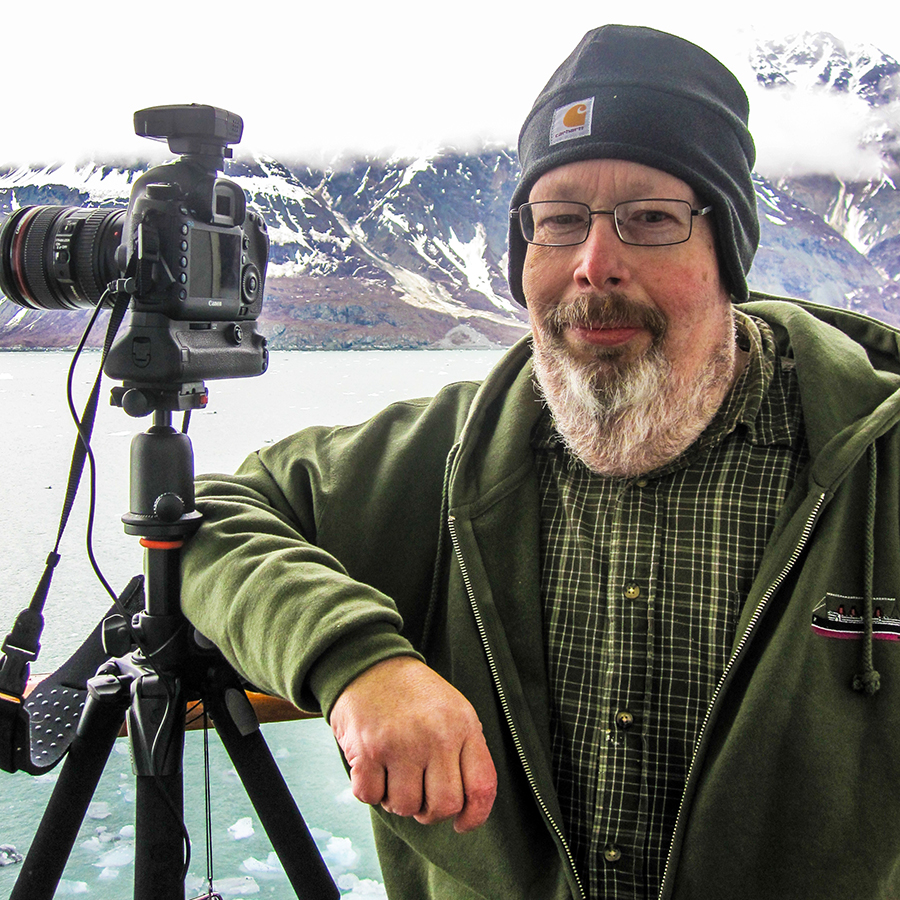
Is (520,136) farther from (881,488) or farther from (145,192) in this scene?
(881,488)

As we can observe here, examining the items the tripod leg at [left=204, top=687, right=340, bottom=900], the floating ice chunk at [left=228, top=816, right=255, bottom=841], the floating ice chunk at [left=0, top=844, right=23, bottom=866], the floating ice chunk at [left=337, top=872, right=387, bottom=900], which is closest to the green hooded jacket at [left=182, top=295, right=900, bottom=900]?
the tripod leg at [left=204, top=687, right=340, bottom=900]

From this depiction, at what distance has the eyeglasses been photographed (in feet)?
2.84

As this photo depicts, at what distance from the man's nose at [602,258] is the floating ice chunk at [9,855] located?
3.86 feet

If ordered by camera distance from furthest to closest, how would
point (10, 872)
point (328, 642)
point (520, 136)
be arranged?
point (10, 872) → point (520, 136) → point (328, 642)

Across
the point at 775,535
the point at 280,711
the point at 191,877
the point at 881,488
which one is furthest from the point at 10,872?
the point at 881,488

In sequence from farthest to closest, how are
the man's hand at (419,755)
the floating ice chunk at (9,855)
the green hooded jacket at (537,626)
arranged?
1. the floating ice chunk at (9,855)
2. the green hooded jacket at (537,626)
3. the man's hand at (419,755)

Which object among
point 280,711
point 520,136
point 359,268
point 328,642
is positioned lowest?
point 280,711

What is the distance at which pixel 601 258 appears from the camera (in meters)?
0.85

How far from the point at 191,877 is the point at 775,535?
1.05 m

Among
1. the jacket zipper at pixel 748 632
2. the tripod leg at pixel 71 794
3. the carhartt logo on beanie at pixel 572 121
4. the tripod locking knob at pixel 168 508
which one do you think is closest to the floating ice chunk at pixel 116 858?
the tripod leg at pixel 71 794

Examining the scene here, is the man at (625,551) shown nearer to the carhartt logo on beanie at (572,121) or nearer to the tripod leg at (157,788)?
the carhartt logo on beanie at (572,121)

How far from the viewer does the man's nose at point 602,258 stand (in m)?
0.85

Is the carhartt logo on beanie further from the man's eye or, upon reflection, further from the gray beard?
A: the gray beard

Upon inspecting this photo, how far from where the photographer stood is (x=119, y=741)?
158 centimetres
